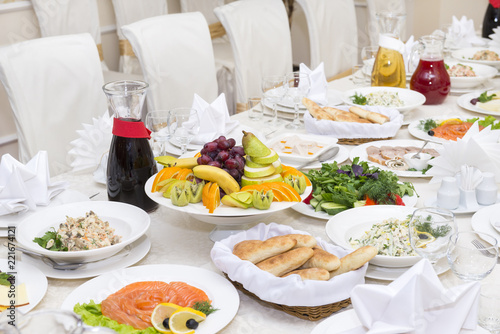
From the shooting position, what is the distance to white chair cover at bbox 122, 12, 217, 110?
247 cm

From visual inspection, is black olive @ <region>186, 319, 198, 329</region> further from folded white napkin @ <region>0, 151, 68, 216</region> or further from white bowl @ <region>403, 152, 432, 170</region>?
white bowl @ <region>403, 152, 432, 170</region>

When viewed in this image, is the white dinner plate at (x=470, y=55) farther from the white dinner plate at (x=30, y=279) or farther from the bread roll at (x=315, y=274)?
the white dinner plate at (x=30, y=279)

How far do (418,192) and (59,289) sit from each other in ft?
2.99

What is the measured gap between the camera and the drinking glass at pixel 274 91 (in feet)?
6.70

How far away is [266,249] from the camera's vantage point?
1.15m

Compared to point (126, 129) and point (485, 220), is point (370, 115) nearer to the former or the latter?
point (485, 220)

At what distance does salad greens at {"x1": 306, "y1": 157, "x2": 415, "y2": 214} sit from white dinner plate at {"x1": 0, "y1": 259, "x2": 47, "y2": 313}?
64 centimetres

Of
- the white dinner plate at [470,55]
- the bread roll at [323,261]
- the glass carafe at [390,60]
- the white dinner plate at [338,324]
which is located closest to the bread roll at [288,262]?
the bread roll at [323,261]

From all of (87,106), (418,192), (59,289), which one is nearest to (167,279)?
(59,289)

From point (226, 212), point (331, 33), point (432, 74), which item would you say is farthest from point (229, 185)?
point (331, 33)

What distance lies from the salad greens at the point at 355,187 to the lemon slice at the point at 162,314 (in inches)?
21.4

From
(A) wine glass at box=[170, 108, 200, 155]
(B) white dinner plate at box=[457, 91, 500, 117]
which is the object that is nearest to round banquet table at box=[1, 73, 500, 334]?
(A) wine glass at box=[170, 108, 200, 155]

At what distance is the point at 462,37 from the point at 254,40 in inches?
45.0

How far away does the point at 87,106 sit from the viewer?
7.64 ft
